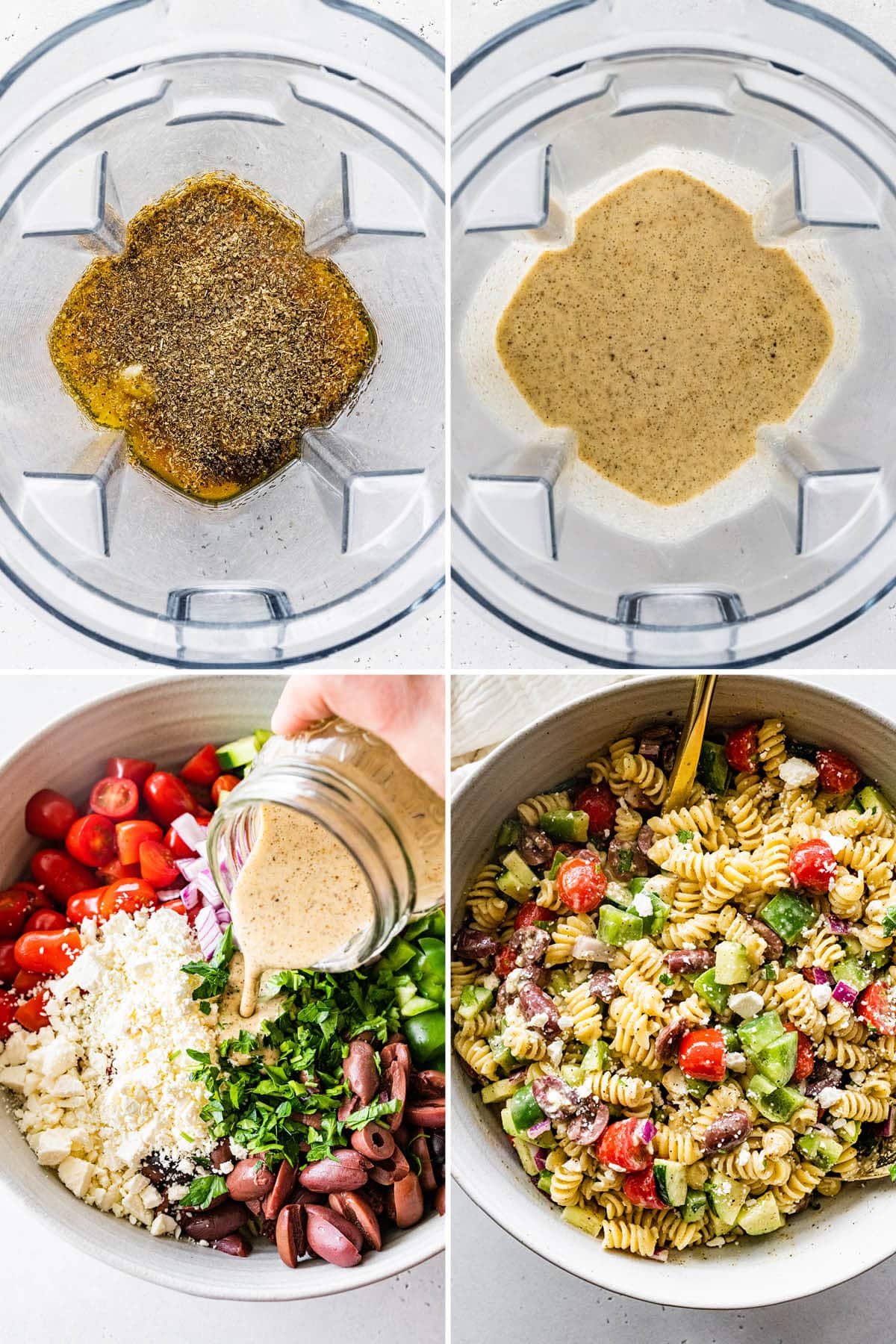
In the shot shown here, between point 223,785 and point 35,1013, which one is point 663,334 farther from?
point 35,1013

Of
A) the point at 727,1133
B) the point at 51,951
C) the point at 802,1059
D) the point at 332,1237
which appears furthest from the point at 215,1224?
the point at 802,1059

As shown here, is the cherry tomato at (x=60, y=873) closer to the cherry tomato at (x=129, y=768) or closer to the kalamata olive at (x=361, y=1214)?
Result: the cherry tomato at (x=129, y=768)

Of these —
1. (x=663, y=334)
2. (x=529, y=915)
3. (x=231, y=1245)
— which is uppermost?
(x=663, y=334)

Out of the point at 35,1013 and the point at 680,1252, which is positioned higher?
the point at 35,1013

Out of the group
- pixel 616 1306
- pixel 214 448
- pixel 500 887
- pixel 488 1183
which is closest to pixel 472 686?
pixel 500 887

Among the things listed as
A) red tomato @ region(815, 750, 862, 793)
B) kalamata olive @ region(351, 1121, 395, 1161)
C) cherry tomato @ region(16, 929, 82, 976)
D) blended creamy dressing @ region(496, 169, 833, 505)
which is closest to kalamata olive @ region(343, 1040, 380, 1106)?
kalamata olive @ region(351, 1121, 395, 1161)

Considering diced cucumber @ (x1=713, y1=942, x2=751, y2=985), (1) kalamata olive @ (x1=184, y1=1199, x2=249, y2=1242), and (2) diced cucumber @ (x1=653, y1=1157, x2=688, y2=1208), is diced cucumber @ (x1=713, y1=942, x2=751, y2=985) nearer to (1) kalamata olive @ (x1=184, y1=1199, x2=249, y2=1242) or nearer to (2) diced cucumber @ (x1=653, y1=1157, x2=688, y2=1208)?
(2) diced cucumber @ (x1=653, y1=1157, x2=688, y2=1208)

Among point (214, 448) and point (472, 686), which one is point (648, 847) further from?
point (214, 448)
